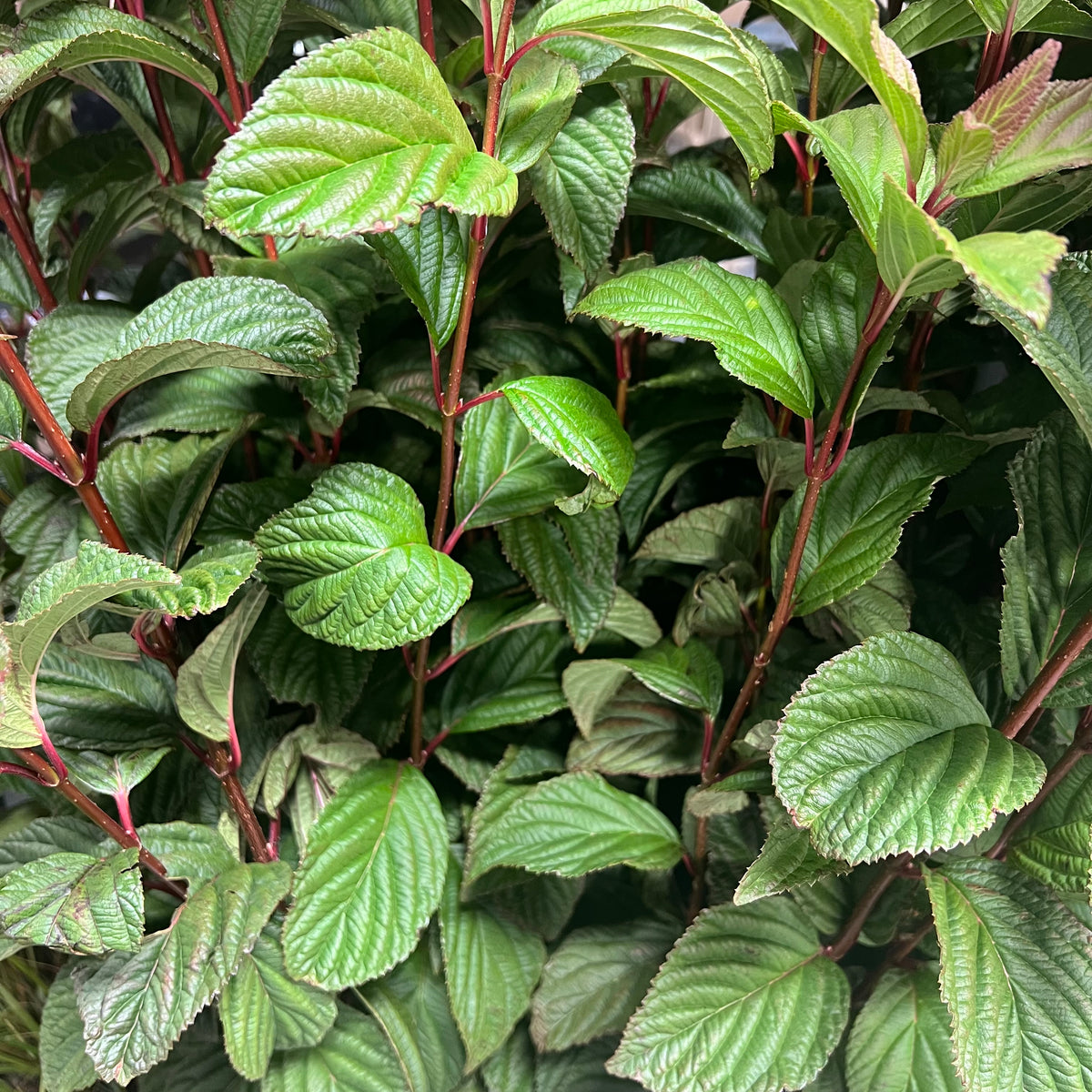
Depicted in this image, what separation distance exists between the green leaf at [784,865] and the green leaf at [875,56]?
40 centimetres

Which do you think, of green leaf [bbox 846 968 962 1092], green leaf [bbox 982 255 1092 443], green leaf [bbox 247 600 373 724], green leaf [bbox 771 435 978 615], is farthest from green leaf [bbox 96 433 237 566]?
green leaf [bbox 846 968 962 1092]

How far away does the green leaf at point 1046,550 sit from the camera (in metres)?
0.58

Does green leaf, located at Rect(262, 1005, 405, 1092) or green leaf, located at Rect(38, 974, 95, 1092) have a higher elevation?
green leaf, located at Rect(38, 974, 95, 1092)

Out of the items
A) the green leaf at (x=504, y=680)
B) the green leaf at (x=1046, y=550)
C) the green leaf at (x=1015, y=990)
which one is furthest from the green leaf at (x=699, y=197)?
the green leaf at (x=1015, y=990)

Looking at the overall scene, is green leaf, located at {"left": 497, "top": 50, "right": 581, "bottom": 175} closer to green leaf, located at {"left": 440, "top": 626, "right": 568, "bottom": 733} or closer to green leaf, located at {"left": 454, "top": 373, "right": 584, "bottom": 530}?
green leaf, located at {"left": 454, "top": 373, "right": 584, "bottom": 530}

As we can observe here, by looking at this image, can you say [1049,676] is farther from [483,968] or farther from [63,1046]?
[63,1046]

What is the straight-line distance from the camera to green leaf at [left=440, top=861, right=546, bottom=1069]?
74cm

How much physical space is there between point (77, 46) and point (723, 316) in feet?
1.35

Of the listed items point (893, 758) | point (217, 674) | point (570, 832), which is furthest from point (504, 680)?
point (893, 758)

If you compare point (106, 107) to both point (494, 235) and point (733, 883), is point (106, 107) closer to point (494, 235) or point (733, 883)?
point (494, 235)

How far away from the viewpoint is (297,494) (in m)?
0.71

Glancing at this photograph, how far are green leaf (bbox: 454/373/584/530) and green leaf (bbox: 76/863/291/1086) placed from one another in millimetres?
325

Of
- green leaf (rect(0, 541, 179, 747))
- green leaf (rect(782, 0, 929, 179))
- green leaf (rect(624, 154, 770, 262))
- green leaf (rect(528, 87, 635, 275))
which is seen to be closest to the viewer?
green leaf (rect(782, 0, 929, 179))

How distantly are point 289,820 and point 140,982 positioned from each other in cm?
20
